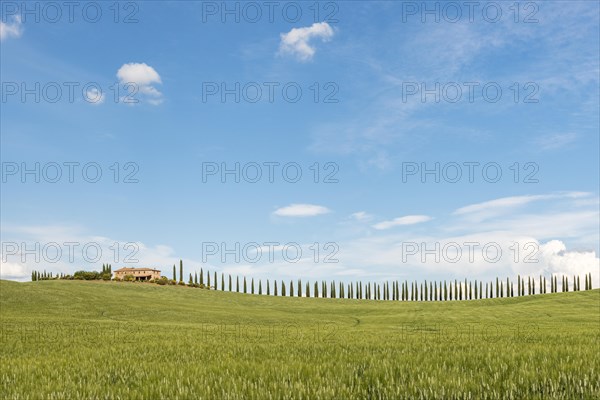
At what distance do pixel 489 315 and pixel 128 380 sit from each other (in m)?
67.6

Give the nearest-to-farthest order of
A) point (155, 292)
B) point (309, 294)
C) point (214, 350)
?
point (214, 350)
point (155, 292)
point (309, 294)

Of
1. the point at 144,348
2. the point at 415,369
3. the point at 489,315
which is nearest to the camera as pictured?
the point at 415,369

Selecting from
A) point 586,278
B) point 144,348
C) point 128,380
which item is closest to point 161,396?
point 128,380

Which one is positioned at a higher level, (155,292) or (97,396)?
(97,396)

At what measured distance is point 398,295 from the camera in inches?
5389

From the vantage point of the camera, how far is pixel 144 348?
651 inches

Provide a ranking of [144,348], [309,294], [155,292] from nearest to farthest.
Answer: [144,348] < [155,292] < [309,294]

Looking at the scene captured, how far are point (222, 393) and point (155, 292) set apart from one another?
91.5m

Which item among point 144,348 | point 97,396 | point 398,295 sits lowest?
point 398,295

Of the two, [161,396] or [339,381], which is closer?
[161,396]

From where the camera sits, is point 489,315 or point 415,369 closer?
point 415,369

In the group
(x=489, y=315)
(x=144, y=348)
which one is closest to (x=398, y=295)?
(x=489, y=315)

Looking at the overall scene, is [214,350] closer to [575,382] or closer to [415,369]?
[415,369]

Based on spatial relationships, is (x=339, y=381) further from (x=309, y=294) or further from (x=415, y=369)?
(x=309, y=294)
